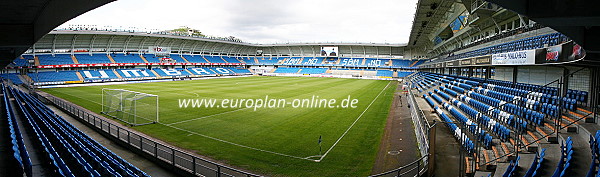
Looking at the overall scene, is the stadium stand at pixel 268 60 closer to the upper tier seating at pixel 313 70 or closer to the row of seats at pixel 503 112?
the upper tier seating at pixel 313 70

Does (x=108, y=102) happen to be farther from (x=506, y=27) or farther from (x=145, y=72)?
(x=145, y=72)

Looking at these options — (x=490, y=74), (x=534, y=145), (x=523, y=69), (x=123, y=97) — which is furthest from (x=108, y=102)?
(x=490, y=74)

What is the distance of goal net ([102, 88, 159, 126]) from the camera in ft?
58.4

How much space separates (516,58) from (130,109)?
2122 cm

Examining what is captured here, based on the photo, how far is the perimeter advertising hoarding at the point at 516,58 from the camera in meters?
12.3

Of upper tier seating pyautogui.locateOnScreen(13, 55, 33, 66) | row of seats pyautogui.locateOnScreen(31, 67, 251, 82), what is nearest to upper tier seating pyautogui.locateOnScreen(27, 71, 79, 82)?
row of seats pyautogui.locateOnScreen(31, 67, 251, 82)

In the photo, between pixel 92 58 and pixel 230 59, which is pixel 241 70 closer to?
pixel 230 59

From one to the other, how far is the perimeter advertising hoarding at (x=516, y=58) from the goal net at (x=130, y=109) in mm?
18430

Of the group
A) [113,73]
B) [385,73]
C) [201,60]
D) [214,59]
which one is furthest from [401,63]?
[113,73]

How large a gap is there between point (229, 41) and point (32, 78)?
1622 inches

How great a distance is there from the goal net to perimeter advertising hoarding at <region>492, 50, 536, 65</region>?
1843 centimetres

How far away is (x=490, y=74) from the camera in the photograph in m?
26.2

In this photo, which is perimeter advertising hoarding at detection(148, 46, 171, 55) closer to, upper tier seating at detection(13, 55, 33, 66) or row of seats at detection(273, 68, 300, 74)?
upper tier seating at detection(13, 55, 33, 66)

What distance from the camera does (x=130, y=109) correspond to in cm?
1886
